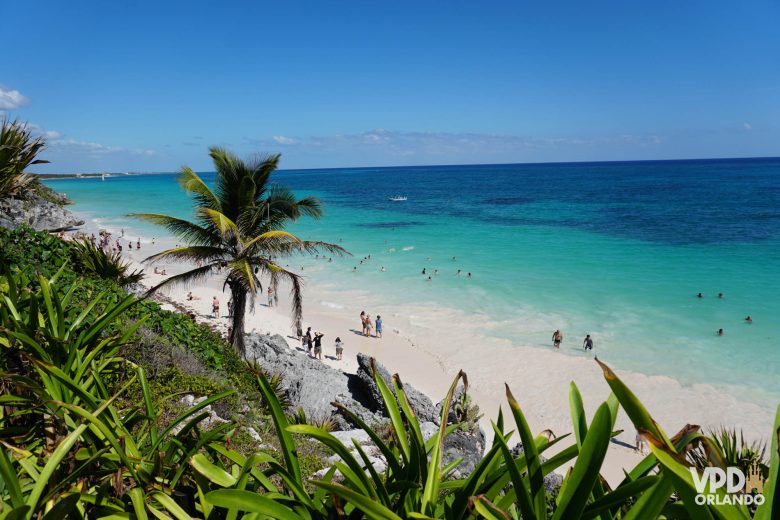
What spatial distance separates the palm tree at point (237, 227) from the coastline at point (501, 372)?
1.12m

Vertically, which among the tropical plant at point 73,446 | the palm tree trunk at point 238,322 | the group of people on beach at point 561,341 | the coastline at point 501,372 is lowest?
the coastline at point 501,372

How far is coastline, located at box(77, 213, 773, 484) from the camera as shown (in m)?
13.7

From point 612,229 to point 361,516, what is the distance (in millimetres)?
52231

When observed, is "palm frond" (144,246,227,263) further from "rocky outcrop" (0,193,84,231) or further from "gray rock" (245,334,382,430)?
"rocky outcrop" (0,193,84,231)

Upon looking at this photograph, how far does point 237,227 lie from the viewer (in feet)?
36.1

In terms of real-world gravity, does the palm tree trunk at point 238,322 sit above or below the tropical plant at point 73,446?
below

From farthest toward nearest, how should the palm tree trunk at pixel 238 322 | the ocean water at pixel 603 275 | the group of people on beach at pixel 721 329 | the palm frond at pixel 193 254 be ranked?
the group of people on beach at pixel 721 329 < the ocean water at pixel 603 275 < the palm tree trunk at pixel 238 322 < the palm frond at pixel 193 254

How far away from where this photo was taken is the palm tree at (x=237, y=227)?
1059cm

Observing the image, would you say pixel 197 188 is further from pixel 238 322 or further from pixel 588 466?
pixel 588 466

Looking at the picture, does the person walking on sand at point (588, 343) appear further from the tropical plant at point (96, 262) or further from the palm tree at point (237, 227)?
the tropical plant at point (96, 262)

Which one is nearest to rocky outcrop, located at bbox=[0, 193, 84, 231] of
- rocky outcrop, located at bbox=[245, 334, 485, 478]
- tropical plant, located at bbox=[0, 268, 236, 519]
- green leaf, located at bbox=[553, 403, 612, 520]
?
rocky outcrop, located at bbox=[245, 334, 485, 478]

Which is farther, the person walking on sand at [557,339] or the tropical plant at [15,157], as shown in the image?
the person walking on sand at [557,339]

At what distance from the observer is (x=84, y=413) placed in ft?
6.59

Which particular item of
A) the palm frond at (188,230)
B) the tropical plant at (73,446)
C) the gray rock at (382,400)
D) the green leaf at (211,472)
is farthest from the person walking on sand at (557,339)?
the green leaf at (211,472)
